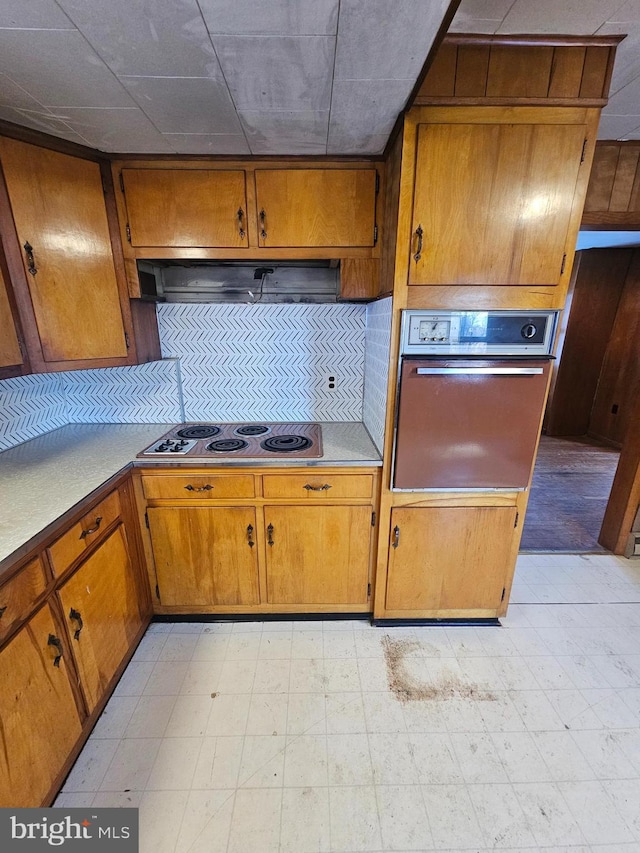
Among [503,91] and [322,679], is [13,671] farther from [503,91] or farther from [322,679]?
[503,91]

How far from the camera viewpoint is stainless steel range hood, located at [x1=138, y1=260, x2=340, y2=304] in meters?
2.05

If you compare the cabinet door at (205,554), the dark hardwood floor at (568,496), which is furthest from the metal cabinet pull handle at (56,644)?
the dark hardwood floor at (568,496)

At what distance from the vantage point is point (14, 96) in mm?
1220

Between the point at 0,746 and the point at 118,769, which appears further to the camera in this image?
the point at 118,769

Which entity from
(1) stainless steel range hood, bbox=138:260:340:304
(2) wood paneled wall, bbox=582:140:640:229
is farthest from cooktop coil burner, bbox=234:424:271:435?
(2) wood paneled wall, bbox=582:140:640:229

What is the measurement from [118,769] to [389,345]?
6.12ft

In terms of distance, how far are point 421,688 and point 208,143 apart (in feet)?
8.23

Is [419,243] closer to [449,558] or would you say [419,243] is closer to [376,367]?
[376,367]

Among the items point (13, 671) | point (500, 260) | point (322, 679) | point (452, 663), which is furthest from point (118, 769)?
point (500, 260)

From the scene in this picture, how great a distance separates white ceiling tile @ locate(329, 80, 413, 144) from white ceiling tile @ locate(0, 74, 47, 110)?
40.4 inches

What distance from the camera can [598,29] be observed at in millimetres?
1159

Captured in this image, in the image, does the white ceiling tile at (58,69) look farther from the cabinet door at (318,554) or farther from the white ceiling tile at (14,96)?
the cabinet door at (318,554)

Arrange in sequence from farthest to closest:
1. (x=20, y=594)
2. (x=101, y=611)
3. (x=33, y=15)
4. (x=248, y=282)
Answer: (x=248, y=282), (x=101, y=611), (x=20, y=594), (x=33, y=15)

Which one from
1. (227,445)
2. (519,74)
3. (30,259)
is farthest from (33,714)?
(519,74)
